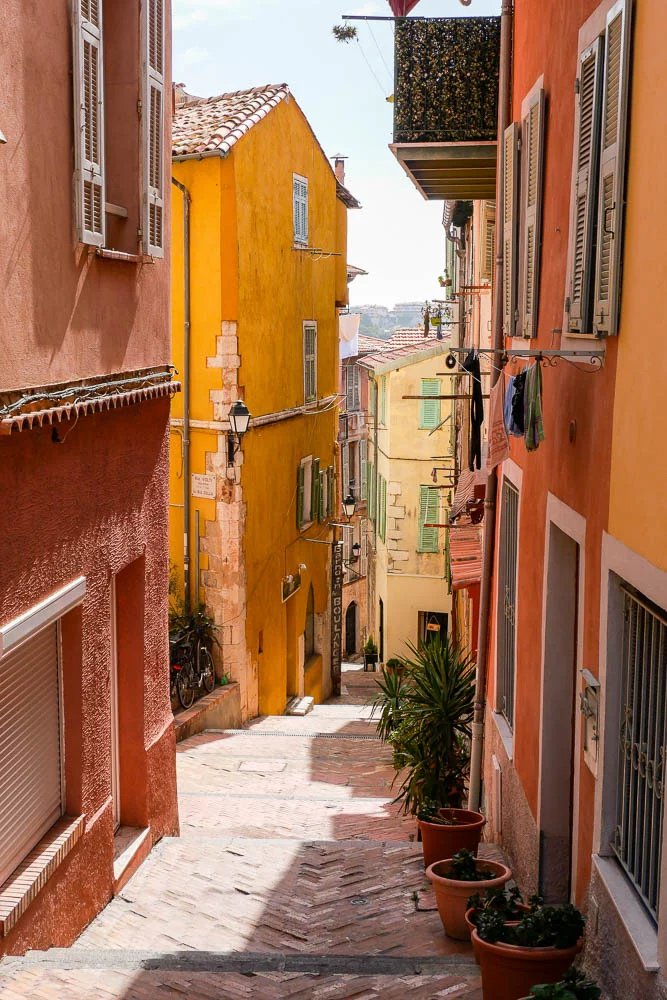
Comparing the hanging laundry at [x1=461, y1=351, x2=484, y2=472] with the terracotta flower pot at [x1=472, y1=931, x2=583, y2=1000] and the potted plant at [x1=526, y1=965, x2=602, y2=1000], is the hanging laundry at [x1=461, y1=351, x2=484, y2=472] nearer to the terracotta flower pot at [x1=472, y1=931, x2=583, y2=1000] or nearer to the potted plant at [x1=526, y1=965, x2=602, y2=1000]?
the terracotta flower pot at [x1=472, y1=931, x2=583, y2=1000]

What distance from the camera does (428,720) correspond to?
34.3 feet

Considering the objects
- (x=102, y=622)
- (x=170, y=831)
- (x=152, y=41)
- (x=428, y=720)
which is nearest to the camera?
(x=102, y=622)

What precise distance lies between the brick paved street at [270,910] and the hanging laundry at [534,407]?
2.93 meters

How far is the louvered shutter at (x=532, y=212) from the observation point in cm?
770

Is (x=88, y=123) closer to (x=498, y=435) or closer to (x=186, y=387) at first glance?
(x=498, y=435)

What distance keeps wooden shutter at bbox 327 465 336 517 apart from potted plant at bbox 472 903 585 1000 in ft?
61.8

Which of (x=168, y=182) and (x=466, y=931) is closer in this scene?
(x=466, y=931)

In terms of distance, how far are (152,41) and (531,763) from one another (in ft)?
18.8

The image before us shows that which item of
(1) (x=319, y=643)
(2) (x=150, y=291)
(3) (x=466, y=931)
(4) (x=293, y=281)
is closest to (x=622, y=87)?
(2) (x=150, y=291)

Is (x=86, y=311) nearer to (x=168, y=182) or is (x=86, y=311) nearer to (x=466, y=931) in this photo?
(x=168, y=182)

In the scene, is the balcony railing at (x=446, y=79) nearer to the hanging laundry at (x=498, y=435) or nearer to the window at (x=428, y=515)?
the hanging laundry at (x=498, y=435)

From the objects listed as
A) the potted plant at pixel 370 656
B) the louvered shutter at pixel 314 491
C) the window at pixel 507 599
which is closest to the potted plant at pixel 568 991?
the window at pixel 507 599

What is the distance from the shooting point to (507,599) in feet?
31.9

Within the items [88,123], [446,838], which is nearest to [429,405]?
[446,838]
